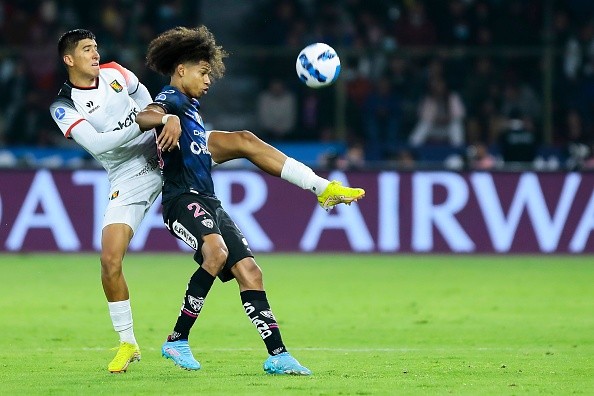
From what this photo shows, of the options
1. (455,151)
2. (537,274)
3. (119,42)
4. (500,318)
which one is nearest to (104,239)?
(500,318)

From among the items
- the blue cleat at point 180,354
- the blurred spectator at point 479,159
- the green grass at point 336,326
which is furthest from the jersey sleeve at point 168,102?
the blurred spectator at point 479,159

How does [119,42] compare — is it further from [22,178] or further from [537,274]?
[537,274]

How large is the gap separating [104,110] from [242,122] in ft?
37.6

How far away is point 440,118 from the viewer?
19.5 m

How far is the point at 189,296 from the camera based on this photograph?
301 inches

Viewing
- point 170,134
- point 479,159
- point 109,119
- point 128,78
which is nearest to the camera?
point 170,134

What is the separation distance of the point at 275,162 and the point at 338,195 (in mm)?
499

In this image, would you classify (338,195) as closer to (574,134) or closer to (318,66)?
(318,66)

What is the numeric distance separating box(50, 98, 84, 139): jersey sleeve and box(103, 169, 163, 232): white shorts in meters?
0.50

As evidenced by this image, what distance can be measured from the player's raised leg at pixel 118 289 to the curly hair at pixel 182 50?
43.9 inches

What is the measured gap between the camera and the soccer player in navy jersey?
7.53 m

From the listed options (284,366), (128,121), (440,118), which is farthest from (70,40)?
(440,118)

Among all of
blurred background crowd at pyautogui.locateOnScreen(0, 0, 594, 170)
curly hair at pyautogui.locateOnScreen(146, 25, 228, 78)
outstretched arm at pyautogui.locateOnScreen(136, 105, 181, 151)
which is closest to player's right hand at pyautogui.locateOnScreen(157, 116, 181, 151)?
outstretched arm at pyautogui.locateOnScreen(136, 105, 181, 151)

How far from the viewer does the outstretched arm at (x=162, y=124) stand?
7.43m
